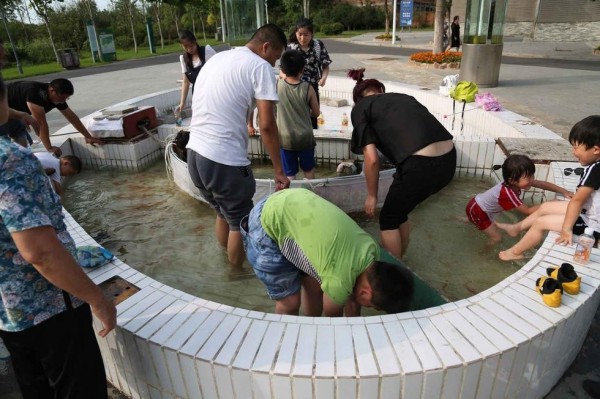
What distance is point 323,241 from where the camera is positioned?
1.84 m

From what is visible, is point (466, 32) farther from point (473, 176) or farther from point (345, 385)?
point (345, 385)

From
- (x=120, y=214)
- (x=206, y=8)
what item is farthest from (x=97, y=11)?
(x=120, y=214)

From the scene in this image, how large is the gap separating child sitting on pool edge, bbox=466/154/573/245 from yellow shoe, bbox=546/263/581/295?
1370mm

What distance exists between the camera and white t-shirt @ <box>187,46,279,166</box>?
107 inches

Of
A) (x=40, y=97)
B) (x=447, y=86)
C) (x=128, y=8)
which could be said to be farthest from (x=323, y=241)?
(x=128, y=8)

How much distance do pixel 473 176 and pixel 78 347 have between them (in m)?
4.30

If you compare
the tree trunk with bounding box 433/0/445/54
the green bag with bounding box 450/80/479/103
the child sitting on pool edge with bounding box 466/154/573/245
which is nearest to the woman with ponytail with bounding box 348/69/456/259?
the child sitting on pool edge with bounding box 466/154/573/245

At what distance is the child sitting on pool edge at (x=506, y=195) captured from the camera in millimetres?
3209

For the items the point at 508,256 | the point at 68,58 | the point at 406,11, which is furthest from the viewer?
the point at 406,11

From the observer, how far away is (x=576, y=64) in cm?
1334

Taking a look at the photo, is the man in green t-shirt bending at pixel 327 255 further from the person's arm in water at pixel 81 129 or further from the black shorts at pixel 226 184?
the person's arm in water at pixel 81 129

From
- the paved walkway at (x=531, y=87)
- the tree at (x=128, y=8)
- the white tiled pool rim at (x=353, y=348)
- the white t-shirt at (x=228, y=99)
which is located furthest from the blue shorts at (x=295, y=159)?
the tree at (x=128, y=8)

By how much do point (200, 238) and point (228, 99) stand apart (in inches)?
60.0

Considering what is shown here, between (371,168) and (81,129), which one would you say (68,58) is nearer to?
(81,129)
